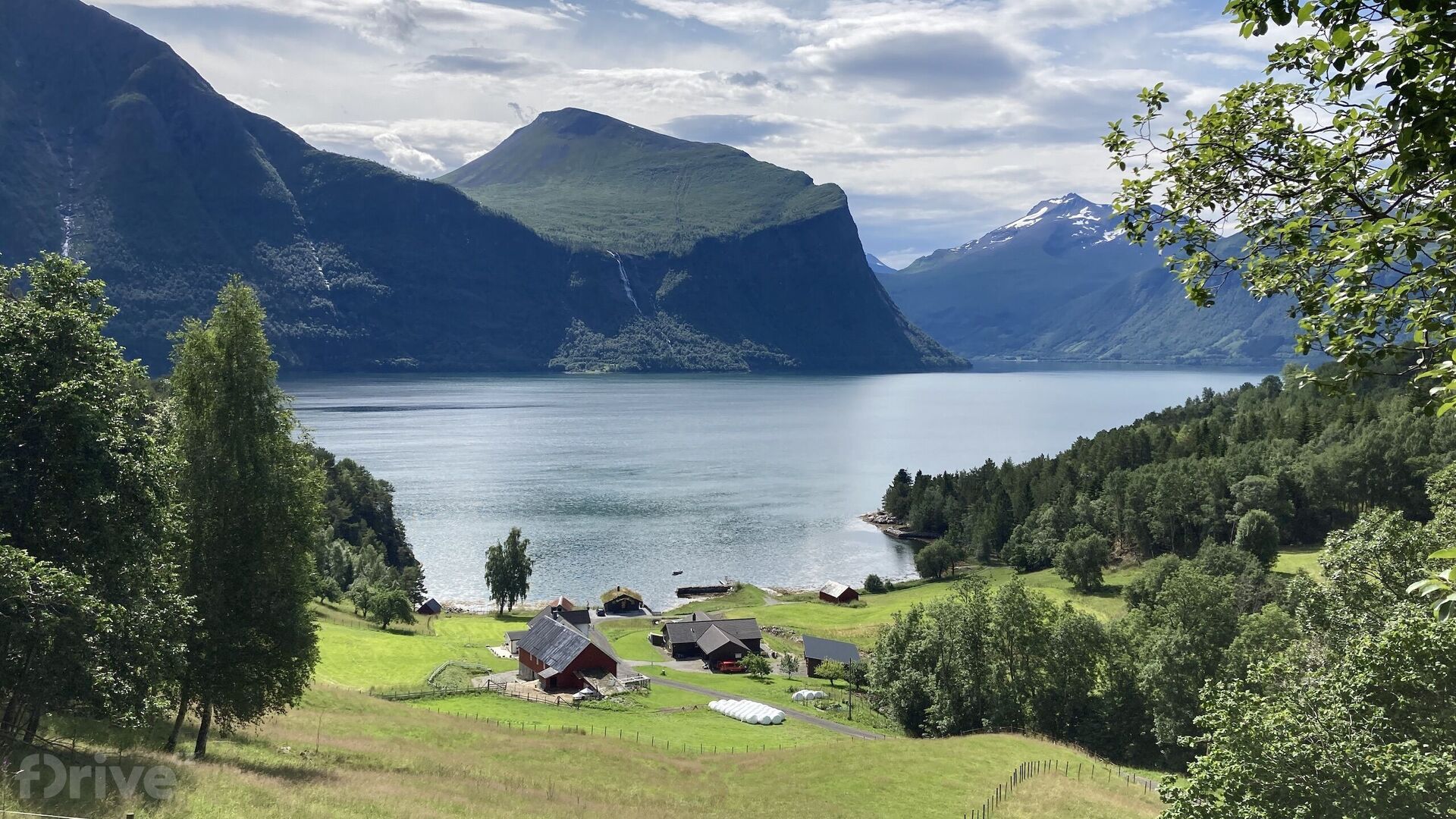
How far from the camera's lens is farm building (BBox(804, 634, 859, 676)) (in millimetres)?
74500

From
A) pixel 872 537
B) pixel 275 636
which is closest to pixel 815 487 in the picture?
pixel 872 537

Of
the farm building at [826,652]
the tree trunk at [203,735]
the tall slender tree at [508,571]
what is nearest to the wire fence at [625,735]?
the tree trunk at [203,735]

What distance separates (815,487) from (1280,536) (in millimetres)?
85549

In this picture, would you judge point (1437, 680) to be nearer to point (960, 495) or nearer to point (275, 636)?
point (275, 636)

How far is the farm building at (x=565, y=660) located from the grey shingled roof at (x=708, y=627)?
12.5 meters

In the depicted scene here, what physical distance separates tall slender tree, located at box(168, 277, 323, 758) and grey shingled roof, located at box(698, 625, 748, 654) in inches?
2120

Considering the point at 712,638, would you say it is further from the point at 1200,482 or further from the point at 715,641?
the point at 1200,482

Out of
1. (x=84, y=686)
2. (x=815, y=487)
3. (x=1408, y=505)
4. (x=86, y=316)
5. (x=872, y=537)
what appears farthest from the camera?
(x=815, y=487)

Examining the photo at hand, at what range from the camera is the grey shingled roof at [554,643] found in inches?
2534

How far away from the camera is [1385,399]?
11512 cm

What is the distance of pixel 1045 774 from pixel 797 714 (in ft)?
78.6

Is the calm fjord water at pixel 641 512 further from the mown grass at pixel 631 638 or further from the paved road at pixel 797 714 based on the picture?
the paved road at pixel 797 714
